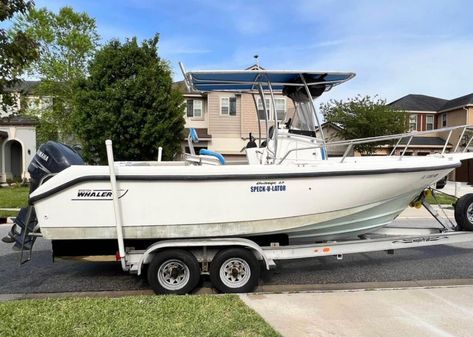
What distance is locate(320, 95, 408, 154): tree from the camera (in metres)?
28.8

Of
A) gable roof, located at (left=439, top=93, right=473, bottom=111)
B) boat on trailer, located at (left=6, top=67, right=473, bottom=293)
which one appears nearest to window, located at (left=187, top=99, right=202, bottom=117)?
gable roof, located at (left=439, top=93, right=473, bottom=111)

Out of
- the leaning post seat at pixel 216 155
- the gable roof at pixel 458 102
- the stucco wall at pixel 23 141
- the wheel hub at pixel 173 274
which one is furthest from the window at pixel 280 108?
the gable roof at pixel 458 102

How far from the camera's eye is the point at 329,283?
6262 millimetres

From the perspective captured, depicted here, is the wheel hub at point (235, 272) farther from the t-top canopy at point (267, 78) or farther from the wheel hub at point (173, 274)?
the t-top canopy at point (267, 78)

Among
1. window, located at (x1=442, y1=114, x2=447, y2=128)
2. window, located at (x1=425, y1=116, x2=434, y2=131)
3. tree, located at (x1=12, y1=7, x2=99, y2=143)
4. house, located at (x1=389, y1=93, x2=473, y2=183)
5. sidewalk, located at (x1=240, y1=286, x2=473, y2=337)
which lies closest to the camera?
sidewalk, located at (x1=240, y1=286, x2=473, y2=337)

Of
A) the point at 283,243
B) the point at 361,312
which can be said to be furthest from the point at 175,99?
the point at 361,312

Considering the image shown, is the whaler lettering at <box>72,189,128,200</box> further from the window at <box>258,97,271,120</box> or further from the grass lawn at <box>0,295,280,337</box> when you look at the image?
the window at <box>258,97,271,120</box>

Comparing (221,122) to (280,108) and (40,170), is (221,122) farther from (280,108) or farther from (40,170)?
(40,170)

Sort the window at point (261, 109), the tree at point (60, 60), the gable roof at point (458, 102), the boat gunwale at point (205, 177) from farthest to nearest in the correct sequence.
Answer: the gable roof at point (458, 102), the tree at point (60, 60), the window at point (261, 109), the boat gunwale at point (205, 177)

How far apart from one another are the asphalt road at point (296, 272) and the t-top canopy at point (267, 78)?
8.96ft

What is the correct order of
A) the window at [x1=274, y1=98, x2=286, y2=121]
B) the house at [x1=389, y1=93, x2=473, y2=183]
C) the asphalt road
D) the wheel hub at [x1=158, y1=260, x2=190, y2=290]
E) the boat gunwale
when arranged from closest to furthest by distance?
the boat gunwale < the wheel hub at [x1=158, y1=260, x2=190, y2=290] < the asphalt road < the window at [x1=274, y1=98, x2=286, y2=121] < the house at [x1=389, y1=93, x2=473, y2=183]

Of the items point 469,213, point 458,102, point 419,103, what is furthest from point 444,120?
point 469,213

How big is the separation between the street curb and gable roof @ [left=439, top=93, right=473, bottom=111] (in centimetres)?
3076

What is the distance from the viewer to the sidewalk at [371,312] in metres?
4.24
